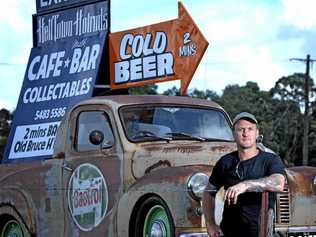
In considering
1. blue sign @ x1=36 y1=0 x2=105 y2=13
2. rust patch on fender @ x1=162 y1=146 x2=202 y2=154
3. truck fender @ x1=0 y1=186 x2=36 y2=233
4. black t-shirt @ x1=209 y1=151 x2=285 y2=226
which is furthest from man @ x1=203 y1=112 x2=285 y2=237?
blue sign @ x1=36 y1=0 x2=105 y2=13

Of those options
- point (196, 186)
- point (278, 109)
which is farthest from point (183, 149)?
point (278, 109)

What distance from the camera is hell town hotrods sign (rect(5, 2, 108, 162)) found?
54.9 ft

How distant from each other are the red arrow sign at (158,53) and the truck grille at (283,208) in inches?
326

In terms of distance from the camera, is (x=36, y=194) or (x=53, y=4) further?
(x=53, y=4)

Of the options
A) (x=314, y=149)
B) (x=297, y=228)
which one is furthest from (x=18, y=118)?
(x=314, y=149)

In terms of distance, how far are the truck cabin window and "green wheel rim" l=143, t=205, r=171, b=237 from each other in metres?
1.09

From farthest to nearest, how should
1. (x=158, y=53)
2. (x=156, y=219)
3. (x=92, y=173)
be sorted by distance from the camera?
(x=158, y=53) → (x=92, y=173) → (x=156, y=219)

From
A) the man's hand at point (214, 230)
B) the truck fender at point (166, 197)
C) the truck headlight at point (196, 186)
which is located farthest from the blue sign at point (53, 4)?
the man's hand at point (214, 230)

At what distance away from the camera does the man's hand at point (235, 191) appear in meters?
5.13

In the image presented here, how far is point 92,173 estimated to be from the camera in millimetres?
8422

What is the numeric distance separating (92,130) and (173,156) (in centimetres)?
123

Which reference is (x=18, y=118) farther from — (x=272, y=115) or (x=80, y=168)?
(x=272, y=115)

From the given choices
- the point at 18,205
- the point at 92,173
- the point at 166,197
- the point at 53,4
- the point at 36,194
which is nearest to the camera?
the point at 166,197

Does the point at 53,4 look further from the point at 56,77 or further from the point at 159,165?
the point at 159,165
